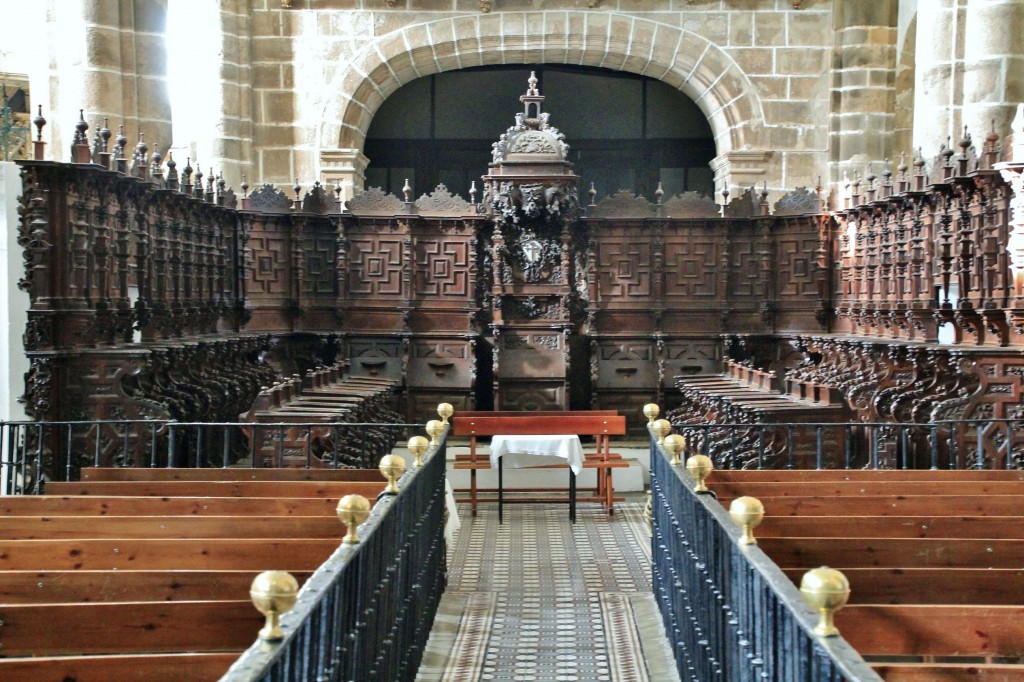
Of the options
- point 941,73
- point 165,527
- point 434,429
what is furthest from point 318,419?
point 941,73

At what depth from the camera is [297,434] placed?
24.5 feet

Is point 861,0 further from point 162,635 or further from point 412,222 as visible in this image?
point 162,635

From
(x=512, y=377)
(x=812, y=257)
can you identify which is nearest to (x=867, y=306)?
(x=812, y=257)

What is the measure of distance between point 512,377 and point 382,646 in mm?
7838

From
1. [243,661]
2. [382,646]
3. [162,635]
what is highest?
[243,661]

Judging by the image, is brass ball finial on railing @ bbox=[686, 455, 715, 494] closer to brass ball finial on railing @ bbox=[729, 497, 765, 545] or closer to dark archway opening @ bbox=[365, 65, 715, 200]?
brass ball finial on railing @ bbox=[729, 497, 765, 545]

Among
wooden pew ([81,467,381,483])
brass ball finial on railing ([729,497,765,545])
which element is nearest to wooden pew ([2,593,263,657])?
brass ball finial on railing ([729,497,765,545])

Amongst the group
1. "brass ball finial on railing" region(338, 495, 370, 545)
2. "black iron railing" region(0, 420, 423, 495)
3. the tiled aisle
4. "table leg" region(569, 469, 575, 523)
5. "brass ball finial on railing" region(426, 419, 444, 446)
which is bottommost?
the tiled aisle

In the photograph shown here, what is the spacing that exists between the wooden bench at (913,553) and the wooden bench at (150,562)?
153 centimetres

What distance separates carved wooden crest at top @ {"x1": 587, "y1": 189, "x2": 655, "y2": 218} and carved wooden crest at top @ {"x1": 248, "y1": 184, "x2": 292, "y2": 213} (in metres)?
3.17

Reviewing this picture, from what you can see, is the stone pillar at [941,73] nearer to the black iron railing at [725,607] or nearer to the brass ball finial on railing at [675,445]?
the black iron railing at [725,607]

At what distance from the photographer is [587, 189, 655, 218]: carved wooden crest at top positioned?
11844mm

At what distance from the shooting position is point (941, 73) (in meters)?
9.95

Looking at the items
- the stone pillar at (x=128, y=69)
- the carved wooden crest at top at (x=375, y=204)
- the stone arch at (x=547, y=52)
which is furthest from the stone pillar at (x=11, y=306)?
the stone arch at (x=547, y=52)
